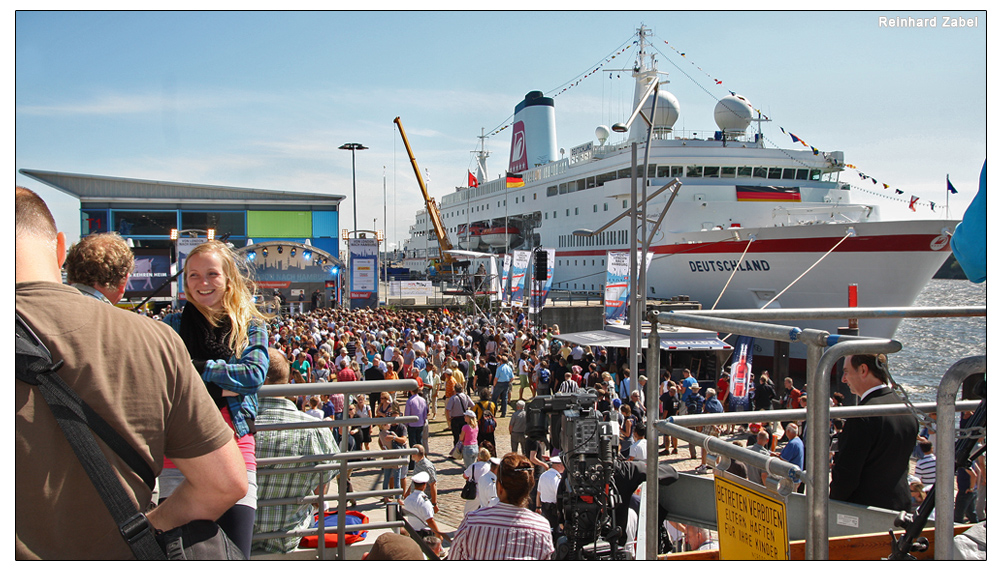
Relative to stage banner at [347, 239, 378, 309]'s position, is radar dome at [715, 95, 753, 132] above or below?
above

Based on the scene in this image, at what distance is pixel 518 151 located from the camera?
52375mm

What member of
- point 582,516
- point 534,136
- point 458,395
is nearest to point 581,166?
point 534,136

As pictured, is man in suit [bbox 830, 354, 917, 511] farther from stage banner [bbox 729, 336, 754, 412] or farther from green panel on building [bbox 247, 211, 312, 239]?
green panel on building [bbox 247, 211, 312, 239]

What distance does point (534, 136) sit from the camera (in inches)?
2018

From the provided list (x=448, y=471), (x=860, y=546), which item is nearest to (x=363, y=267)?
(x=448, y=471)

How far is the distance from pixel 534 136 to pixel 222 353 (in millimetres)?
50395

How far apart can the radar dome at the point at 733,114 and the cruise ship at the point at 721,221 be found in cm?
5

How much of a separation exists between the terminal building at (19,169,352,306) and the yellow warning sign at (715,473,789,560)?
1158 inches

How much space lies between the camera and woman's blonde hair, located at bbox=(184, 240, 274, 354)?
2.57 m

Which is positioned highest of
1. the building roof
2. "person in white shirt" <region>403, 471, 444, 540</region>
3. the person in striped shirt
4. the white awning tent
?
the building roof

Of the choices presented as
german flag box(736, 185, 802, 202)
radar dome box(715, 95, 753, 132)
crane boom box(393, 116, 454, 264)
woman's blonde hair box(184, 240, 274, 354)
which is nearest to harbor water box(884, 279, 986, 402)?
german flag box(736, 185, 802, 202)

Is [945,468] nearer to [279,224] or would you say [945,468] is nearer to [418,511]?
[418,511]

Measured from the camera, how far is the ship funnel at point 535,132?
5075 centimetres

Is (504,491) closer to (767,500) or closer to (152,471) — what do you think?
(767,500)
